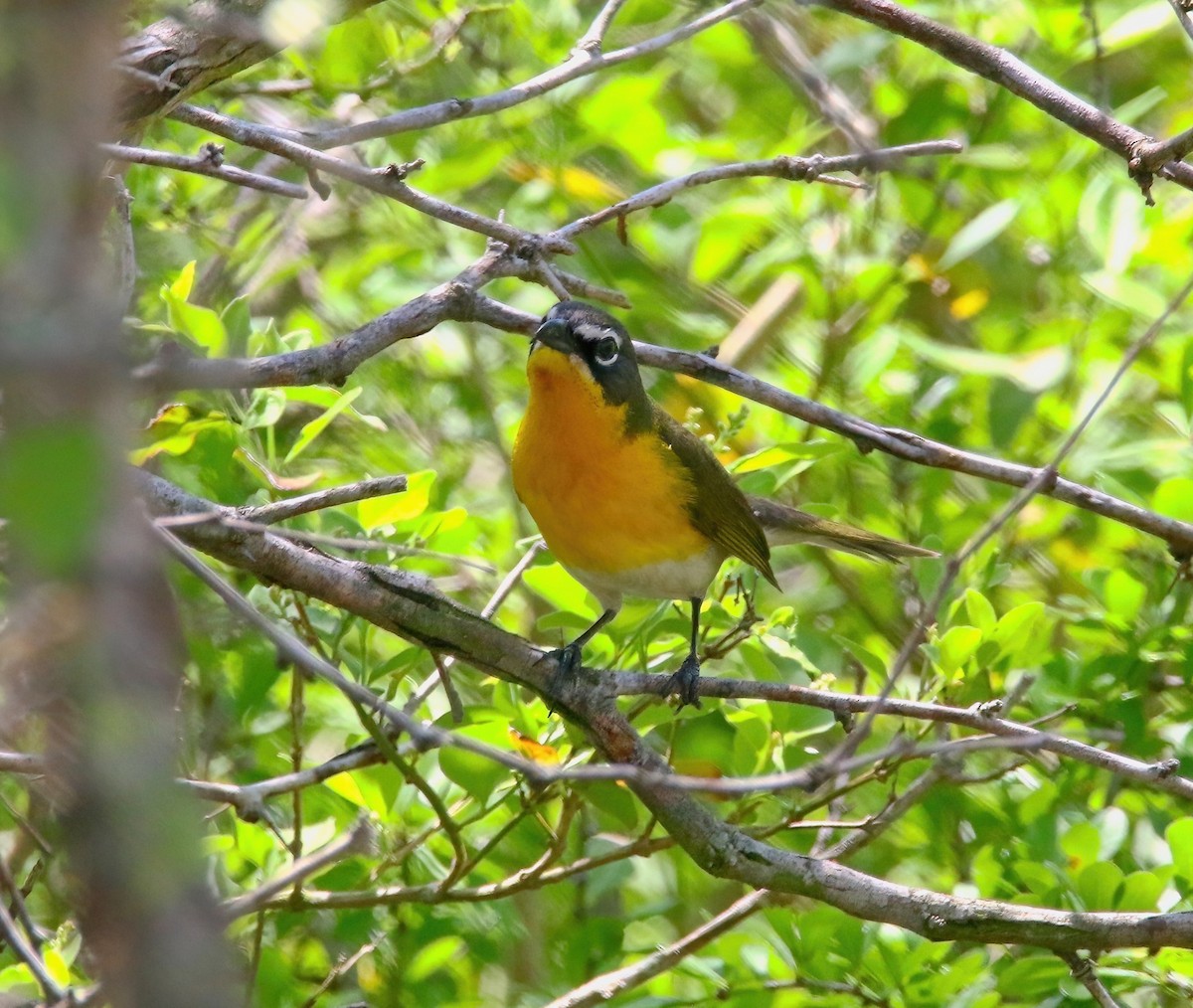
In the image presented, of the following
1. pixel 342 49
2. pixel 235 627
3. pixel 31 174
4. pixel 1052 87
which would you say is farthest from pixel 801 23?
pixel 31 174

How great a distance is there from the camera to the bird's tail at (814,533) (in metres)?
5.56

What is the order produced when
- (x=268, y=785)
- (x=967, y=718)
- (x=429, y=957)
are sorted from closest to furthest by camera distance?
(x=268, y=785) < (x=967, y=718) < (x=429, y=957)

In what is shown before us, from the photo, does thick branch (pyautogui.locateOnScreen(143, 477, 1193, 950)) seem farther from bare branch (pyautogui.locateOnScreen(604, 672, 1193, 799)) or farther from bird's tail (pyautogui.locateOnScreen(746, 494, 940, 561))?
bird's tail (pyautogui.locateOnScreen(746, 494, 940, 561))

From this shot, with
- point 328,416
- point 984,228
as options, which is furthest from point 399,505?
point 984,228

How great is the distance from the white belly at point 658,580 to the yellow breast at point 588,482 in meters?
0.02

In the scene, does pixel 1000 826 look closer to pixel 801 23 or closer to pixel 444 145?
pixel 444 145

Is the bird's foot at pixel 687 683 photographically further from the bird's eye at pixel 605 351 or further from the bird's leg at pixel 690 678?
the bird's eye at pixel 605 351

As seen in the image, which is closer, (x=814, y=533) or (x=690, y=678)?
(x=690, y=678)

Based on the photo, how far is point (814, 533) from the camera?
5.68m

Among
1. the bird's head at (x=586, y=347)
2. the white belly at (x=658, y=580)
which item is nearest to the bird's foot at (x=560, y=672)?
the white belly at (x=658, y=580)

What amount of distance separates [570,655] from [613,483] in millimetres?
1157

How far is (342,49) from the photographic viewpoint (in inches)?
178

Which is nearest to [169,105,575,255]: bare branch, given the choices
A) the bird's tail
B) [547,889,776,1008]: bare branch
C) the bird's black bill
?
the bird's black bill

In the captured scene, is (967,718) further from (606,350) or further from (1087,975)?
(606,350)
